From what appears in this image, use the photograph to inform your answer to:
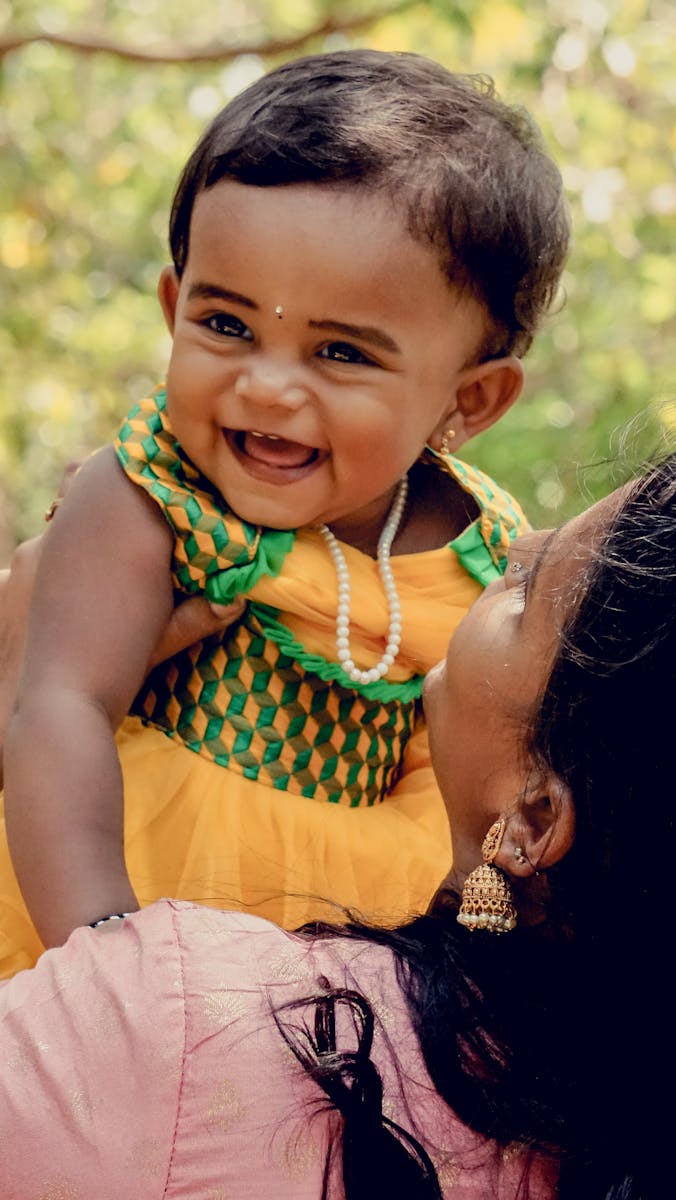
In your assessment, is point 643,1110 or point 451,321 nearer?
point 643,1110

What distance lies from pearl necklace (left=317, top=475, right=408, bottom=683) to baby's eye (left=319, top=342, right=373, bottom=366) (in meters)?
0.29

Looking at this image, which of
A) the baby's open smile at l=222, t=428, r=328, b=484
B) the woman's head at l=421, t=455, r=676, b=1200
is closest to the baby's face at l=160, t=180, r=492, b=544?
the baby's open smile at l=222, t=428, r=328, b=484

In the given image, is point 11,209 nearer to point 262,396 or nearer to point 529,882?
point 262,396

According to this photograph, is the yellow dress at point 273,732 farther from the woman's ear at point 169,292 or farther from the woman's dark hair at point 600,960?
the woman's dark hair at point 600,960

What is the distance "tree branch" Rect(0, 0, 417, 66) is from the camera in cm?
581

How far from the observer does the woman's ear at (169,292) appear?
7.64 feet

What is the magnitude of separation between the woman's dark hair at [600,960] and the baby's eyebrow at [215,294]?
2.42 feet

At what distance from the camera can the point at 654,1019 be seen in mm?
1478

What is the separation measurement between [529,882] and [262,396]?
2.64ft

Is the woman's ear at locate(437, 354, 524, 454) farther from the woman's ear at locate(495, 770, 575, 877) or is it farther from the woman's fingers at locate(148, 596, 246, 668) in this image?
the woman's ear at locate(495, 770, 575, 877)

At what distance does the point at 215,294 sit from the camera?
2.10 metres

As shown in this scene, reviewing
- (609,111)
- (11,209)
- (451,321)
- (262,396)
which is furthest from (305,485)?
(11,209)

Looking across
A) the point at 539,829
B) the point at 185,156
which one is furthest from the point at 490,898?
the point at 185,156

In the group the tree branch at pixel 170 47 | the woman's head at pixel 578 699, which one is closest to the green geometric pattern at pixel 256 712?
the woman's head at pixel 578 699
